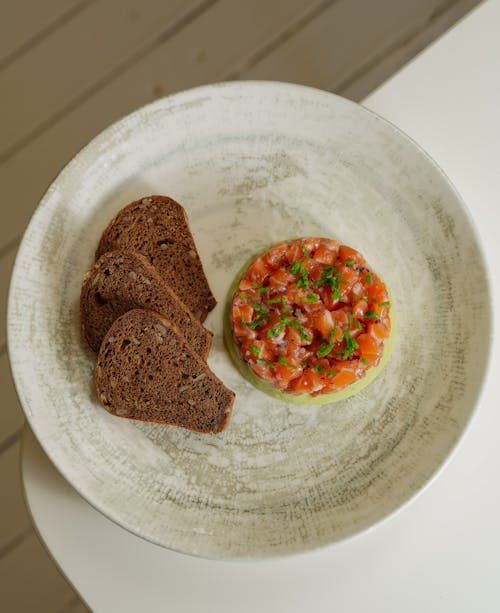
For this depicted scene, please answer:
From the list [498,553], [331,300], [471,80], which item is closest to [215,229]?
[331,300]

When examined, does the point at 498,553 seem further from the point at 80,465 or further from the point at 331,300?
the point at 80,465

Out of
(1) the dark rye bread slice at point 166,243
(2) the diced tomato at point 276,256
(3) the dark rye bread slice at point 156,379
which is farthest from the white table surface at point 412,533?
(1) the dark rye bread slice at point 166,243

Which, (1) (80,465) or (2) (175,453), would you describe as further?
(2) (175,453)

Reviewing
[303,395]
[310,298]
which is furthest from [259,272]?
[303,395]

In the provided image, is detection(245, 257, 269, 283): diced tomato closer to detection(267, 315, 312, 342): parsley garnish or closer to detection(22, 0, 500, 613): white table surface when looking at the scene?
detection(267, 315, 312, 342): parsley garnish

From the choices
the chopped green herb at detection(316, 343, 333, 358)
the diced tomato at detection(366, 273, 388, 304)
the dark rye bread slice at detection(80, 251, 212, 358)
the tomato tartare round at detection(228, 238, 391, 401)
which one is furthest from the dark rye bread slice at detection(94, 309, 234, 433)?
the diced tomato at detection(366, 273, 388, 304)

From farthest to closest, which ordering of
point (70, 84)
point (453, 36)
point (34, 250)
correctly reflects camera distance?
point (70, 84) → point (453, 36) → point (34, 250)
